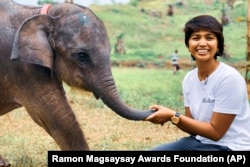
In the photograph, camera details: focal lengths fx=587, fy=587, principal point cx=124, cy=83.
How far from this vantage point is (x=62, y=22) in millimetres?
3580

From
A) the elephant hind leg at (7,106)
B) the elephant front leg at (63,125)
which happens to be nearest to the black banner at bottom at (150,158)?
the elephant front leg at (63,125)

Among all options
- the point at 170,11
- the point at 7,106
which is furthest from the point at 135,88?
the point at 7,106

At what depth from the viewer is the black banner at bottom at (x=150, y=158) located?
8.62 feet

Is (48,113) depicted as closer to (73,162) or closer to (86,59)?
(86,59)

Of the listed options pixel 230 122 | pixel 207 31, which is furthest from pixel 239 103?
pixel 207 31

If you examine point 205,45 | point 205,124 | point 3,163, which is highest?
point 205,45

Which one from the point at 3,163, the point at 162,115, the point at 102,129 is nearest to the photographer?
the point at 162,115

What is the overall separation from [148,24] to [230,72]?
689 centimetres

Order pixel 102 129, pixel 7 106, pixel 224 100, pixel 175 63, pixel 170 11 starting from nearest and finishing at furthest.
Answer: pixel 224 100
pixel 7 106
pixel 102 129
pixel 175 63
pixel 170 11

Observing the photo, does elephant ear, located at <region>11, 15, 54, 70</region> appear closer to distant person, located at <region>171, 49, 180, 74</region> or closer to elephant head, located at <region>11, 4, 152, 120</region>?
elephant head, located at <region>11, 4, 152, 120</region>

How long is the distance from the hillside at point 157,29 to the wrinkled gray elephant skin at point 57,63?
5.46m

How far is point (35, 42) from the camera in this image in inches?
140

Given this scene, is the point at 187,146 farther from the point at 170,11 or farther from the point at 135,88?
the point at 170,11

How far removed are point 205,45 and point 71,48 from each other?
1102 millimetres
